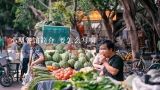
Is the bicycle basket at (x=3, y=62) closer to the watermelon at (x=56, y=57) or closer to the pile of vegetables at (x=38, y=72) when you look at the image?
the watermelon at (x=56, y=57)

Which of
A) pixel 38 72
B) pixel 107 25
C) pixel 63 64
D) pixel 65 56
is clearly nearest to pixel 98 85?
pixel 38 72

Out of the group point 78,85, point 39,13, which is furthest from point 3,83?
point 39,13

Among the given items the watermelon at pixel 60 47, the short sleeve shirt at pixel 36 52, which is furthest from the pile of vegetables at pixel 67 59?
the short sleeve shirt at pixel 36 52

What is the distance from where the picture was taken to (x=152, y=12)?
1834 centimetres

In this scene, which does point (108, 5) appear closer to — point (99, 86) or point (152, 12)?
point (152, 12)

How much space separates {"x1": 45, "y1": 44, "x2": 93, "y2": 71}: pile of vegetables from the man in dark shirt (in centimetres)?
464

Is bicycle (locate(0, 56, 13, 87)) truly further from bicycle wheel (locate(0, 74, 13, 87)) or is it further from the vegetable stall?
the vegetable stall

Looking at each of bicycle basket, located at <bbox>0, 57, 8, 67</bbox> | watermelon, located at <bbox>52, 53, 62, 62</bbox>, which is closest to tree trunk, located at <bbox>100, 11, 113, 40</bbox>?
bicycle basket, located at <bbox>0, 57, 8, 67</bbox>

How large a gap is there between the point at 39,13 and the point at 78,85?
30.6m

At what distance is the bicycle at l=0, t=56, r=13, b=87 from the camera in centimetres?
1614

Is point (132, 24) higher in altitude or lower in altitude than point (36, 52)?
higher

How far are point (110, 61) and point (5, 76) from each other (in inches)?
379

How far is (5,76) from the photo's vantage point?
16.2 m

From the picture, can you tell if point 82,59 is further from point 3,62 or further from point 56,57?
point 3,62
